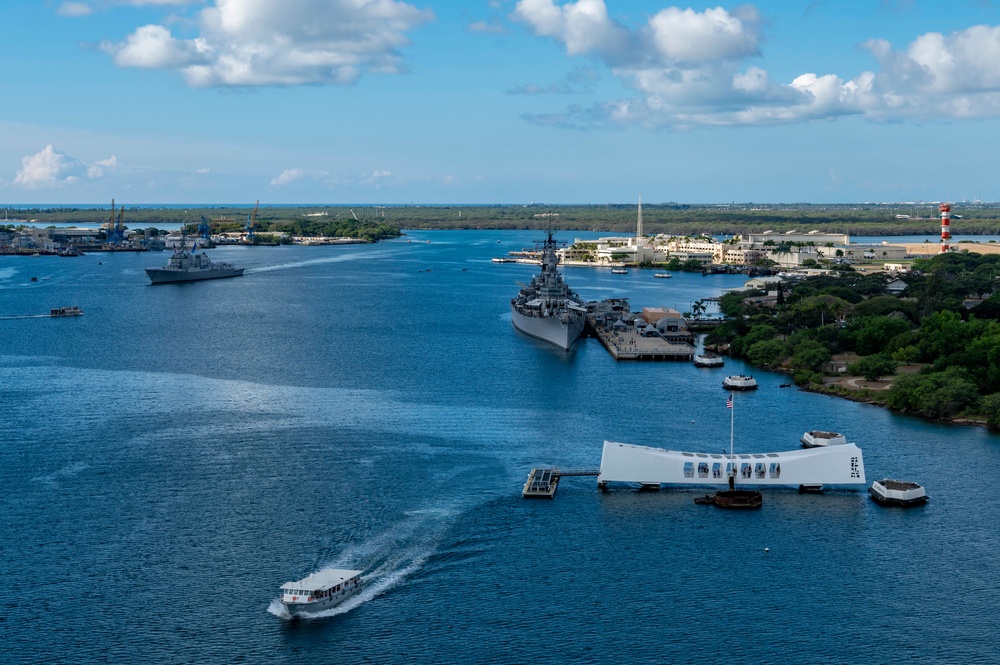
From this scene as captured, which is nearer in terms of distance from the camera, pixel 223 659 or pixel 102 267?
pixel 223 659

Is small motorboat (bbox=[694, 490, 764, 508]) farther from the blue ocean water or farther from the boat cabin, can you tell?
the boat cabin

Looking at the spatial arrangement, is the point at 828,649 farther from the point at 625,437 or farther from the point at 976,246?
the point at 976,246

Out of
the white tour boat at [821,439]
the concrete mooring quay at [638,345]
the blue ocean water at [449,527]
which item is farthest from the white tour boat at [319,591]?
the concrete mooring quay at [638,345]

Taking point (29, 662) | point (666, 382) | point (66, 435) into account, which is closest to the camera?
point (29, 662)

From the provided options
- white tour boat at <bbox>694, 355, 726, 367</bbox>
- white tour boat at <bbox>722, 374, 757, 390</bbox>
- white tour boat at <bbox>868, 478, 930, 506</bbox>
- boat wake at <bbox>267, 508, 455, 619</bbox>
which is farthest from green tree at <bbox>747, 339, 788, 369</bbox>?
boat wake at <bbox>267, 508, 455, 619</bbox>

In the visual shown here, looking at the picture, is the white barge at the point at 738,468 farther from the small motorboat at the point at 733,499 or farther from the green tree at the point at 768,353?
the green tree at the point at 768,353

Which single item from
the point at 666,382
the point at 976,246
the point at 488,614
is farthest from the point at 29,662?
the point at 976,246
